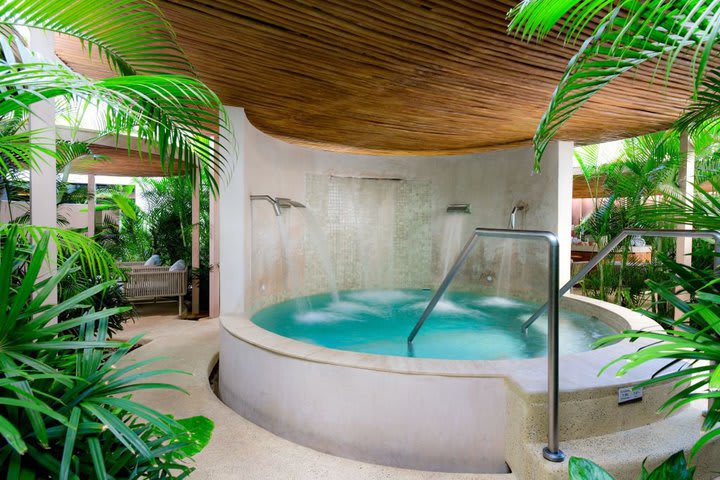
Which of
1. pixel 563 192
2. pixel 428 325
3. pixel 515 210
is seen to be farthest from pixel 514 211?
pixel 428 325

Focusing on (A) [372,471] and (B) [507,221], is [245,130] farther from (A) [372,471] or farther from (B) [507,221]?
(B) [507,221]

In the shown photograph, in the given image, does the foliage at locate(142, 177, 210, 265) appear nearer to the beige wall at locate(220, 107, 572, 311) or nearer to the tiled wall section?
the beige wall at locate(220, 107, 572, 311)

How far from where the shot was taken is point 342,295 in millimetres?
6898

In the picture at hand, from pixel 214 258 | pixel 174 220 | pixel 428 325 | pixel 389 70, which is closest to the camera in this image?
pixel 389 70

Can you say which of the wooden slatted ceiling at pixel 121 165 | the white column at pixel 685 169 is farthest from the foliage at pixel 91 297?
the white column at pixel 685 169

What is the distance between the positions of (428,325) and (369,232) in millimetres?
2744

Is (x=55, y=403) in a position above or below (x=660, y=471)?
above

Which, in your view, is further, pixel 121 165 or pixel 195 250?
pixel 121 165

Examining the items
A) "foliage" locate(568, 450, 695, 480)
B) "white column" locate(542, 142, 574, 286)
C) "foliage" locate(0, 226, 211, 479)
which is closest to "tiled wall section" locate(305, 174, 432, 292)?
"white column" locate(542, 142, 574, 286)

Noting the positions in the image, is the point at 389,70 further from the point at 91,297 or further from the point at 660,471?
the point at 91,297

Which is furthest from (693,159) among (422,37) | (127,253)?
(127,253)

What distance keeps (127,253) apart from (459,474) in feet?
27.8

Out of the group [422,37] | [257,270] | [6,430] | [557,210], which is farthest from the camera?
[557,210]

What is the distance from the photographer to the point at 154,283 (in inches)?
235
